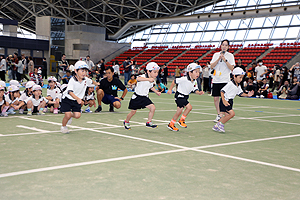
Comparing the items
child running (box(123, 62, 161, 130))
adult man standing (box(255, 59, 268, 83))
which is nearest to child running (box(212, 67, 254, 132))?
child running (box(123, 62, 161, 130))

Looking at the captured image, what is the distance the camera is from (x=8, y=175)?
383cm

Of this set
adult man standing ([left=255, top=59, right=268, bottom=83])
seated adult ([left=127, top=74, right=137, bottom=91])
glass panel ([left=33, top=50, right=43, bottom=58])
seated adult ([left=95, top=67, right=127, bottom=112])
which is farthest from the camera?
glass panel ([left=33, top=50, right=43, bottom=58])

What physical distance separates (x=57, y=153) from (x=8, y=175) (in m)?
1.19

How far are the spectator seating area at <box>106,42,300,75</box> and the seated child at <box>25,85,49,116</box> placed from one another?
A: 28.4 meters

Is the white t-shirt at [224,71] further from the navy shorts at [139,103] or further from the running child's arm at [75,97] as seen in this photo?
the running child's arm at [75,97]

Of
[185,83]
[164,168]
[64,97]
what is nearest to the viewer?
[164,168]

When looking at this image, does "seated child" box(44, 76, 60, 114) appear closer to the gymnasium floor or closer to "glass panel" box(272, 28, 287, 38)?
the gymnasium floor

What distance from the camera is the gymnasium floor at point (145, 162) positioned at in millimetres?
3426

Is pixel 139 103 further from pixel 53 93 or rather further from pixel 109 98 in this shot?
pixel 53 93

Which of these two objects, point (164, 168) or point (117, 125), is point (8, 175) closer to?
point (164, 168)

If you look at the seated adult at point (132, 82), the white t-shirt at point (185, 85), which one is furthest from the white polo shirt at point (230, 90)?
the seated adult at point (132, 82)

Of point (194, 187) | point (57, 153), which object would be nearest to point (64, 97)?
point (57, 153)

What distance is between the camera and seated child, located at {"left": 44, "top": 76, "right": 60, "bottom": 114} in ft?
32.6

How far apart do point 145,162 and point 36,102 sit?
603 cm
